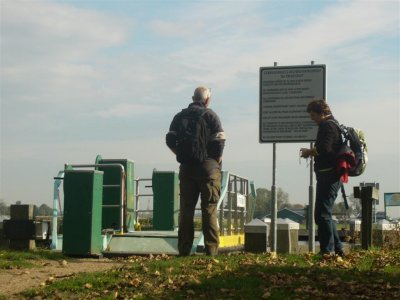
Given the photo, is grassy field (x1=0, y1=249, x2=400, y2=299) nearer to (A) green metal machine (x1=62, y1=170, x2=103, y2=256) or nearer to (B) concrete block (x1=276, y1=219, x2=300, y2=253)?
(B) concrete block (x1=276, y1=219, x2=300, y2=253)

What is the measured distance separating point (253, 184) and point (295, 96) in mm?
6757

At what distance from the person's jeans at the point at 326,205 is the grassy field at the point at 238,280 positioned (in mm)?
417

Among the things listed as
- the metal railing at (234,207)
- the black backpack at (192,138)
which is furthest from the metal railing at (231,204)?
the black backpack at (192,138)

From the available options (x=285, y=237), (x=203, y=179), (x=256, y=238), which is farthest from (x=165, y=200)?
(x=203, y=179)

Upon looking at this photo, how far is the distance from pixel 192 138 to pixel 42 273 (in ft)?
8.38

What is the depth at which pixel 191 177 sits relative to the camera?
10.8 metres

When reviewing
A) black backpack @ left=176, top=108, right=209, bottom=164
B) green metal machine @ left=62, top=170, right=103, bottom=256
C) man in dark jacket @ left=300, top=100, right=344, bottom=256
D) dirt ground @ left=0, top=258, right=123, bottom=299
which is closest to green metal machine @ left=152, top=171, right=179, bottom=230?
green metal machine @ left=62, top=170, right=103, bottom=256

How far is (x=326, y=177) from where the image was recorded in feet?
33.5

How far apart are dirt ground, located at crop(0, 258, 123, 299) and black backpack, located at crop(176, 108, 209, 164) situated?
5.73 feet

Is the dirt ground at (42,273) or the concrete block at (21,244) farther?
the concrete block at (21,244)

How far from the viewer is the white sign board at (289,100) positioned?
1177cm

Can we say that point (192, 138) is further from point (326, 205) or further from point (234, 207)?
point (234, 207)

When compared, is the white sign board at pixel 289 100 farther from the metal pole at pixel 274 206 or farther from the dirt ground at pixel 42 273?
the dirt ground at pixel 42 273

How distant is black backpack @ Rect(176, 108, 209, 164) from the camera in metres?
10.5
